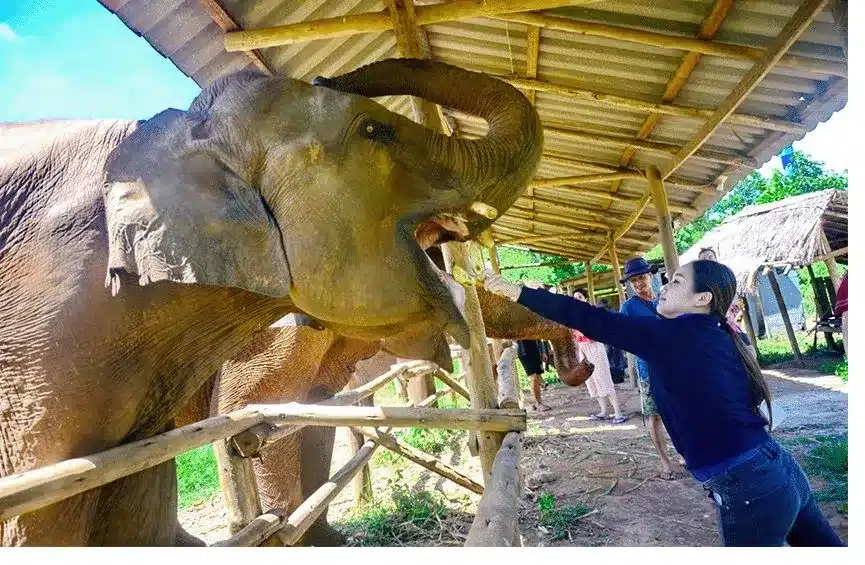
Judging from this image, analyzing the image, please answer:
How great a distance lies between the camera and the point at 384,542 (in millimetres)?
2658

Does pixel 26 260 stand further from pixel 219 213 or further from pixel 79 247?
pixel 219 213

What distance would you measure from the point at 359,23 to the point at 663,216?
2.57m

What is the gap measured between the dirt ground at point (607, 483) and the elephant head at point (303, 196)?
1.90m

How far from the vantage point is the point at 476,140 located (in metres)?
1.25

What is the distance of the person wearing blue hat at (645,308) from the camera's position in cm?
261

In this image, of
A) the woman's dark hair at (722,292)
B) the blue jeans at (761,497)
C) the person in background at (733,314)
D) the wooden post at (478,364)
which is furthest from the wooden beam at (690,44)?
the blue jeans at (761,497)

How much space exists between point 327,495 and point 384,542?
80 cm

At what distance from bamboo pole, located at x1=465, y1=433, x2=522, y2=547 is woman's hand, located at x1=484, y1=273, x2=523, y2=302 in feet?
1.29

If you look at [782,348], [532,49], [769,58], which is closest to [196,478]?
[532,49]

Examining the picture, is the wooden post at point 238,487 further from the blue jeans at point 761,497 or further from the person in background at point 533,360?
the person in background at point 533,360

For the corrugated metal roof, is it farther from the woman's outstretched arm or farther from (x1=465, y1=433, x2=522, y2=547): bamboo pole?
(x1=465, y1=433, x2=522, y2=547): bamboo pole

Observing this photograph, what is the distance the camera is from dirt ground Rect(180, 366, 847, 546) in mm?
2617

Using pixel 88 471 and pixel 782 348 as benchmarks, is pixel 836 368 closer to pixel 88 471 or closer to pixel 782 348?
pixel 782 348
